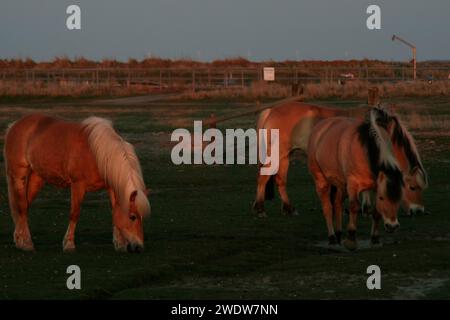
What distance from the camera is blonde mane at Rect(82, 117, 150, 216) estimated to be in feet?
41.0

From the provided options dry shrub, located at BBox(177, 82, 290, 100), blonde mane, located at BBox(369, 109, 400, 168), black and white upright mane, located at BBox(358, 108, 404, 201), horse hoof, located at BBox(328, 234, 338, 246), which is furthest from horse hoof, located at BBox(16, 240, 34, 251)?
dry shrub, located at BBox(177, 82, 290, 100)

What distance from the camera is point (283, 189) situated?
17141mm

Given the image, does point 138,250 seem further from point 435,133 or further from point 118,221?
point 435,133

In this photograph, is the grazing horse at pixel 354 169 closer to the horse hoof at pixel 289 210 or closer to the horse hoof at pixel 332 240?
the horse hoof at pixel 332 240

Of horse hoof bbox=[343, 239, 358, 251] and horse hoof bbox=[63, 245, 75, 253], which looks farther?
horse hoof bbox=[343, 239, 358, 251]

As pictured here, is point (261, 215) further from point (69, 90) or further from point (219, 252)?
point (69, 90)

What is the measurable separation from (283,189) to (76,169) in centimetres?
501

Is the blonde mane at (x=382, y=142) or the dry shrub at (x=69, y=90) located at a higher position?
the blonde mane at (x=382, y=142)

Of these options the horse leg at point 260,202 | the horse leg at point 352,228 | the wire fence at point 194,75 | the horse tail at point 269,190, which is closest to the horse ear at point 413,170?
the horse leg at point 352,228

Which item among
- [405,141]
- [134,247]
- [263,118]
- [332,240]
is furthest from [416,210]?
[134,247]

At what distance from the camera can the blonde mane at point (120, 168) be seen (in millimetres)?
12508

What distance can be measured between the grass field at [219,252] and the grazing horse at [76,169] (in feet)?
1.34

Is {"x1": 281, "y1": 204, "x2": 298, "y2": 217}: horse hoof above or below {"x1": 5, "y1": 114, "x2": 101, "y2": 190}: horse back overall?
below

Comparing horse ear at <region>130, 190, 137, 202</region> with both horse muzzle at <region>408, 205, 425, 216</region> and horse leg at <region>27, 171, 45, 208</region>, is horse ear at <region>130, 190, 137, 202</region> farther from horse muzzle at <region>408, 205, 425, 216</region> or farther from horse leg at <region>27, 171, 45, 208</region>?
horse muzzle at <region>408, 205, 425, 216</region>
